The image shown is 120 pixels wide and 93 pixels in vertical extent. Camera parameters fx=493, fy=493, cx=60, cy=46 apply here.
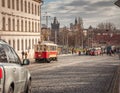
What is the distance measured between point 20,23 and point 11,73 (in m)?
68.4

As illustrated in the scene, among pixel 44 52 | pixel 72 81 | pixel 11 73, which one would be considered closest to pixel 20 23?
pixel 44 52

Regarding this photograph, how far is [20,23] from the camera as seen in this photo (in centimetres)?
8056

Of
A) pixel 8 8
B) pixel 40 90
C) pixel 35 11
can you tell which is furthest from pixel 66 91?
pixel 35 11

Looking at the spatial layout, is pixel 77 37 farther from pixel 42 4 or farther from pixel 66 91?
pixel 66 91

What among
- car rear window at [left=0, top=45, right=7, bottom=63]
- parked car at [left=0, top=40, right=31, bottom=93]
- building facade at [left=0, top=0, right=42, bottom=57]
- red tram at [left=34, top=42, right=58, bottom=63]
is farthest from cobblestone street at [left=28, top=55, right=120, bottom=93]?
building facade at [left=0, top=0, right=42, bottom=57]

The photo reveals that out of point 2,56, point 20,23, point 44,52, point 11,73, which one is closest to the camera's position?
point 2,56

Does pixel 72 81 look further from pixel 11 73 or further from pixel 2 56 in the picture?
pixel 2 56

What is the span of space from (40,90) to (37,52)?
42.4 metres

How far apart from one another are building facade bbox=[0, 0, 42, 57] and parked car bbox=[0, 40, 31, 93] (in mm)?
53495

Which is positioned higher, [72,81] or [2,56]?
[2,56]

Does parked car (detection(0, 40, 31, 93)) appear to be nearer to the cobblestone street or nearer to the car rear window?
the car rear window

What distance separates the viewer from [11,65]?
42.2 feet

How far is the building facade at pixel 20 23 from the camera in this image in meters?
71.2

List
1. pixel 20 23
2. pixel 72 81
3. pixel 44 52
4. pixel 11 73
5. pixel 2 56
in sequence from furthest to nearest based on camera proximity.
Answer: pixel 20 23
pixel 44 52
pixel 72 81
pixel 11 73
pixel 2 56
